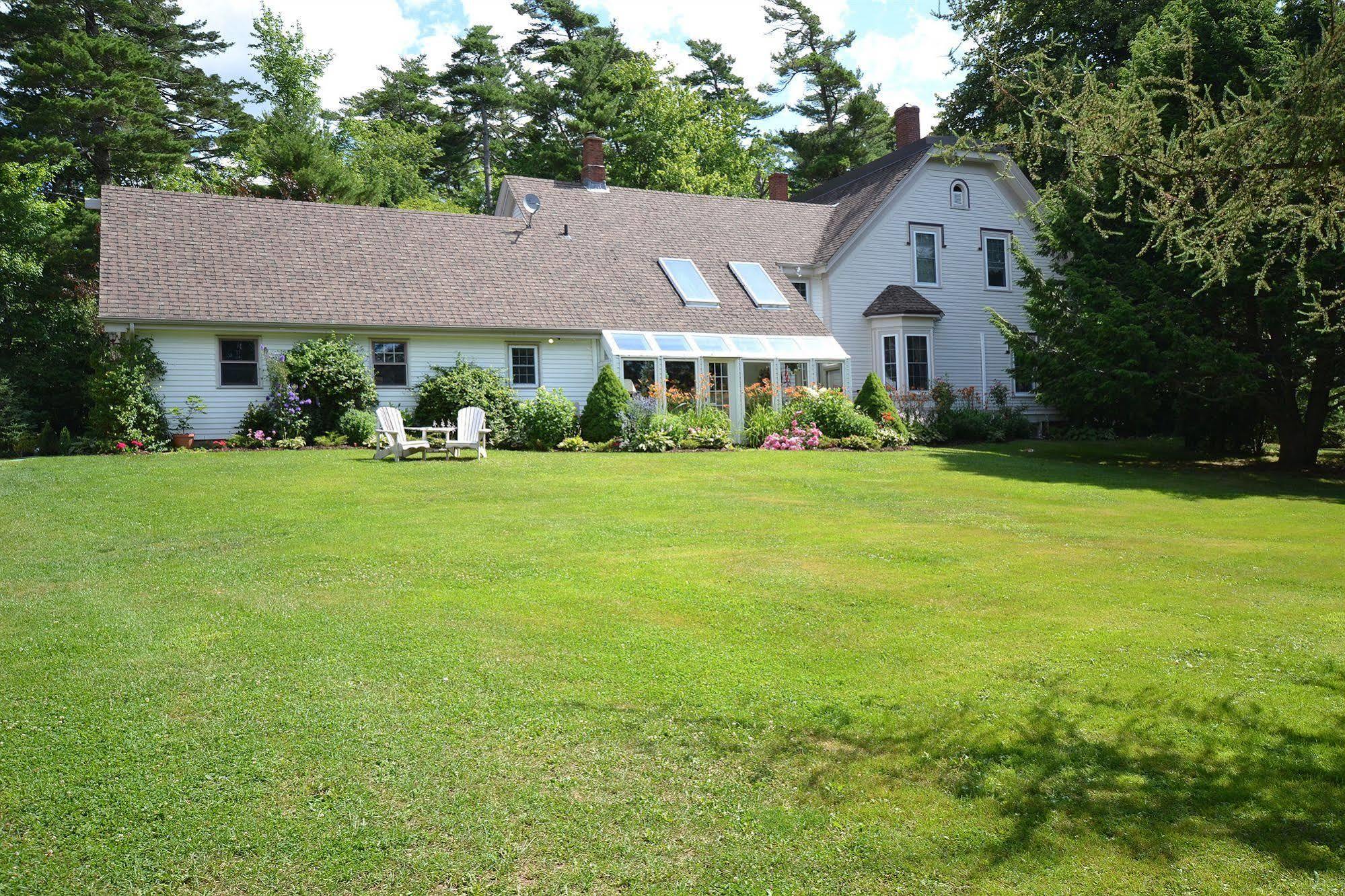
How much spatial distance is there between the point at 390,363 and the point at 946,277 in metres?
16.8

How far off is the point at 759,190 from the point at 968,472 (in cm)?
3381

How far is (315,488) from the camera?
12.5 metres

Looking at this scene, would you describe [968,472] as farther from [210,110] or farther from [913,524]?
[210,110]

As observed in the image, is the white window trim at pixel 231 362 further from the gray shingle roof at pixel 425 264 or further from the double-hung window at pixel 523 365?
the double-hung window at pixel 523 365

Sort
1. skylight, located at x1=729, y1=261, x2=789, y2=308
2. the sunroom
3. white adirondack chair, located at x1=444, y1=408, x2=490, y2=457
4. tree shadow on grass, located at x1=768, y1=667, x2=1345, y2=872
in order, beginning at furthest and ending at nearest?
skylight, located at x1=729, y1=261, x2=789, y2=308
the sunroom
white adirondack chair, located at x1=444, y1=408, x2=490, y2=457
tree shadow on grass, located at x1=768, y1=667, x2=1345, y2=872

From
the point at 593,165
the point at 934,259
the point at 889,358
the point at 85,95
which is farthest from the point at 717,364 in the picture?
the point at 85,95

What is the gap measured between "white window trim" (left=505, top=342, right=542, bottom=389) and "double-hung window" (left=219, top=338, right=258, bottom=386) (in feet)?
18.1

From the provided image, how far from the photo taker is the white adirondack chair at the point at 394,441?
16391 millimetres

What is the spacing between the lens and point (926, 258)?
2778cm

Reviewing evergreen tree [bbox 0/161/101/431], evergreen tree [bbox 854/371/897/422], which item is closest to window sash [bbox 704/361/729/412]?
evergreen tree [bbox 854/371/897/422]

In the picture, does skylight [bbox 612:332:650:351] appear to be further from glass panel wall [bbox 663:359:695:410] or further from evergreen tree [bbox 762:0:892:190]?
evergreen tree [bbox 762:0:892:190]

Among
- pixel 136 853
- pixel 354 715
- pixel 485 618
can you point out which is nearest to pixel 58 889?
pixel 136 853

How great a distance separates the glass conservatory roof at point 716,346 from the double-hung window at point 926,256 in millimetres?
5295

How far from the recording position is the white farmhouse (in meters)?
19.6
